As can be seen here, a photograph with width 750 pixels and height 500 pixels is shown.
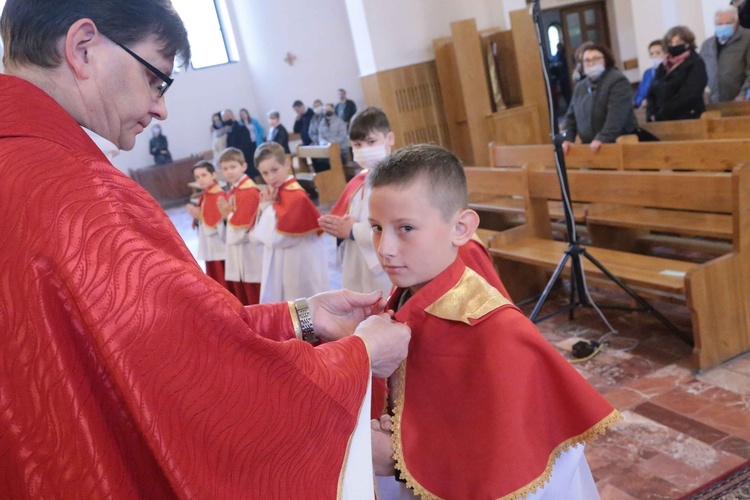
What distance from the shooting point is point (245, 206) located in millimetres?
5223

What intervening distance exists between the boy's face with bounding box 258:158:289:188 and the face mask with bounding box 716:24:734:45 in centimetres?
456

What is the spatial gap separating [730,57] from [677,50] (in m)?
1.05

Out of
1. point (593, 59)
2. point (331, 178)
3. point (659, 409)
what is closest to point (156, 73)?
point (659, 409)

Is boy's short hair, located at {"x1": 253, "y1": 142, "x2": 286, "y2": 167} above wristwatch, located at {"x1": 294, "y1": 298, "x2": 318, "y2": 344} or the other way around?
above

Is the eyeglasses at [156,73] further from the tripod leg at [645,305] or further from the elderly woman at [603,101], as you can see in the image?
the elderly woman at [603,101]

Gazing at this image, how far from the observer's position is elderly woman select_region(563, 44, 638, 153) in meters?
5.39

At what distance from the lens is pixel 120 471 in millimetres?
1111

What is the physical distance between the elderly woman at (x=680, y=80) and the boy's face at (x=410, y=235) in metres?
5.07

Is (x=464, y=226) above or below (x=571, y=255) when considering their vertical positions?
above

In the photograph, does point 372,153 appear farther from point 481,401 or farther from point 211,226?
point 211,226

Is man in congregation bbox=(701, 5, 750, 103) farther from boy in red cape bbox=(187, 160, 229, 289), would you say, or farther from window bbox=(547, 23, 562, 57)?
window bbox=(547, 23, 562, 57)

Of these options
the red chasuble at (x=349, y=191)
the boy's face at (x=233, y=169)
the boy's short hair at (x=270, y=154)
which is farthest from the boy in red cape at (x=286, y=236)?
the boy's face at (x=233, y=169)

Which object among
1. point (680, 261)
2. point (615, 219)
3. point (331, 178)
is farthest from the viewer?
point (331, 178)

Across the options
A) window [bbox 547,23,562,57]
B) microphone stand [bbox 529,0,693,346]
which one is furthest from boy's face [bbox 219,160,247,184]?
window [bbox 547,23,562,57]
